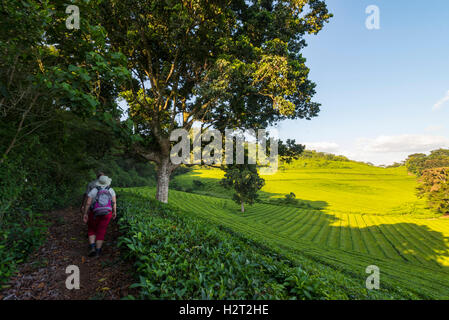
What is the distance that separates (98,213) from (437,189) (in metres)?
89.5

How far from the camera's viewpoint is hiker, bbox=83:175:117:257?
16.1 feet

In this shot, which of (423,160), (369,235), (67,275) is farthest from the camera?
(423,160)

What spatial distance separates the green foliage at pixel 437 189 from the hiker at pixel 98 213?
87.3 metres

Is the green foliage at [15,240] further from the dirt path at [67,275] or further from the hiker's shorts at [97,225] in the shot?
the hiker's shorts at [97,225]

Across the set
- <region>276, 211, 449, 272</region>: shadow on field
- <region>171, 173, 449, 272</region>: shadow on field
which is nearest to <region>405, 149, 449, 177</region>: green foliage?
<region>171, 173, 449, 272</region>: shadow on field

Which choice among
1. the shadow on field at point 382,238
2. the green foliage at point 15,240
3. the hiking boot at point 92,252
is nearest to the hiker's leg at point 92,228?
the hiking boot at point 92,252

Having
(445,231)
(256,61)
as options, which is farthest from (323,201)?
Answer: (256,61)

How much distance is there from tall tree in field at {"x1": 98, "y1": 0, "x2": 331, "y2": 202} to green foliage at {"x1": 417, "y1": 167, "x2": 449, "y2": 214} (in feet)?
253

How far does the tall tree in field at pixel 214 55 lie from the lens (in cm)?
898

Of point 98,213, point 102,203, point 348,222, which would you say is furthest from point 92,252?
point 348,222

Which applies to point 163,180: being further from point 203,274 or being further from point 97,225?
point 203,274

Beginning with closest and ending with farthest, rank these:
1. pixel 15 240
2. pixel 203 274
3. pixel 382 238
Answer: pixel 203 274 < pixel 15 240 < pixel 382 238

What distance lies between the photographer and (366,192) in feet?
290

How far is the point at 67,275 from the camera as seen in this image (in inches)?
154
